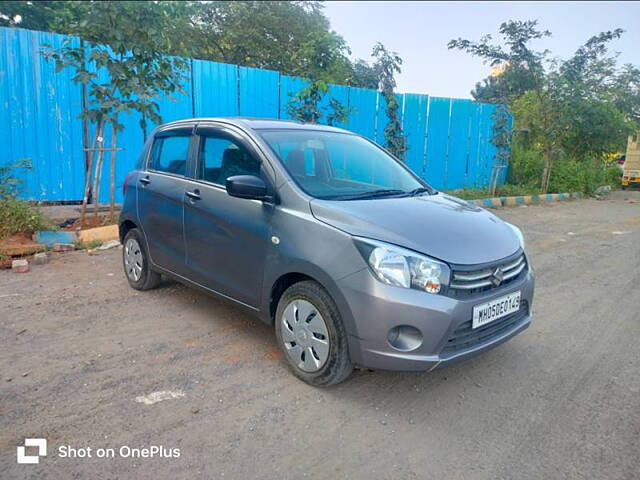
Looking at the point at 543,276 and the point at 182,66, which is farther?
the point at 182,66

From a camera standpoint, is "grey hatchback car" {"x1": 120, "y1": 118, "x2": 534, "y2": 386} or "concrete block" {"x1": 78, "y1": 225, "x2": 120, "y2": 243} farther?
"concrete block" {"x1": 78, "y1": 225, "x2": 120, "y2": 243}

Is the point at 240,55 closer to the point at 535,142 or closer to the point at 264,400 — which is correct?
the point at 535,142

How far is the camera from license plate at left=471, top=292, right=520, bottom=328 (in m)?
2.83

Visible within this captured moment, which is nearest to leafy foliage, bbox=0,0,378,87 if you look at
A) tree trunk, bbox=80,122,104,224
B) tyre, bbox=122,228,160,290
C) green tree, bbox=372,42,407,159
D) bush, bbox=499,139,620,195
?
green tree, bbox=372,42,407,159

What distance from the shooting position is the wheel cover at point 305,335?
118 inches

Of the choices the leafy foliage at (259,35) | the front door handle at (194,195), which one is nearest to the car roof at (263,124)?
the front door handle at (194,195)

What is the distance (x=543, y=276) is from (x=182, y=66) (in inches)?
227

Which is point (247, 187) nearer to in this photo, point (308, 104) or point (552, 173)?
point (308, 104)

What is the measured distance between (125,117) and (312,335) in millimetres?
6600

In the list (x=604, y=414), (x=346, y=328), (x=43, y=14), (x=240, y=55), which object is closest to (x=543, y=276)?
(x=604, y=414)

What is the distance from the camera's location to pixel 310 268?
2.97 meters

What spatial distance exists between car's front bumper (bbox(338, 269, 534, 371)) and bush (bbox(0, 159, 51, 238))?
5072mm

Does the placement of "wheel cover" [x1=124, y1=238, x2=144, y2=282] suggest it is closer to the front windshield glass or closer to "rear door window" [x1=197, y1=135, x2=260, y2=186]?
"rear door window" [x1=197, y1=135, x2=260, y2=186]

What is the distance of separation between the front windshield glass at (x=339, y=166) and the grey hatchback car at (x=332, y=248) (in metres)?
0.01
